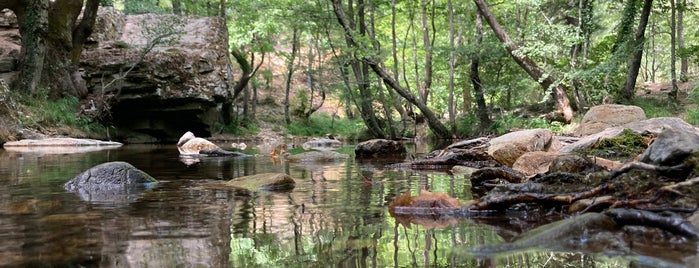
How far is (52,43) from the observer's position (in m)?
16.4

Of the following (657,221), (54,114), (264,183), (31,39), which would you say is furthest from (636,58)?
(31,39)

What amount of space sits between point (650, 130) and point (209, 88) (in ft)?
49.2

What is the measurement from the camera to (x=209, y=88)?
19031 mm

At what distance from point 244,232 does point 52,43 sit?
1644cm

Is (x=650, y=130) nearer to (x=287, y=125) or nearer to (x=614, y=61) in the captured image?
(x=614, y=61)

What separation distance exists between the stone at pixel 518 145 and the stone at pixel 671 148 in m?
3.66

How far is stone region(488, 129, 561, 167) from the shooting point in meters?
7.34

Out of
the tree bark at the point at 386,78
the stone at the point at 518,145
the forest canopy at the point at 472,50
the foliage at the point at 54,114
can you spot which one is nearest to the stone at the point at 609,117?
the forest canopy at the point at 472,50

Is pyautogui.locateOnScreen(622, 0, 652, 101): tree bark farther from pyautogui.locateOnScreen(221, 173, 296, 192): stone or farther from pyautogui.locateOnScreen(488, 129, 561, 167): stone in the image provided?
pyautogui.locateOnScreen(221, 173, 296, 192): stone

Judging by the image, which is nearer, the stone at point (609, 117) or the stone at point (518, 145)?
the stone at point (518, 145)

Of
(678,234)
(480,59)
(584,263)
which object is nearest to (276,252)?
(584,263)

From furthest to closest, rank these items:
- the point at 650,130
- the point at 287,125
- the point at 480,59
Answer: the point at 287,125, the point at 480,59, the point at 650,130

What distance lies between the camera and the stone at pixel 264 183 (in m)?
5.18

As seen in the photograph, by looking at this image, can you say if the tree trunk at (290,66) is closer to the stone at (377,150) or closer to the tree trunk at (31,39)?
the tree trunk at (31,39)
